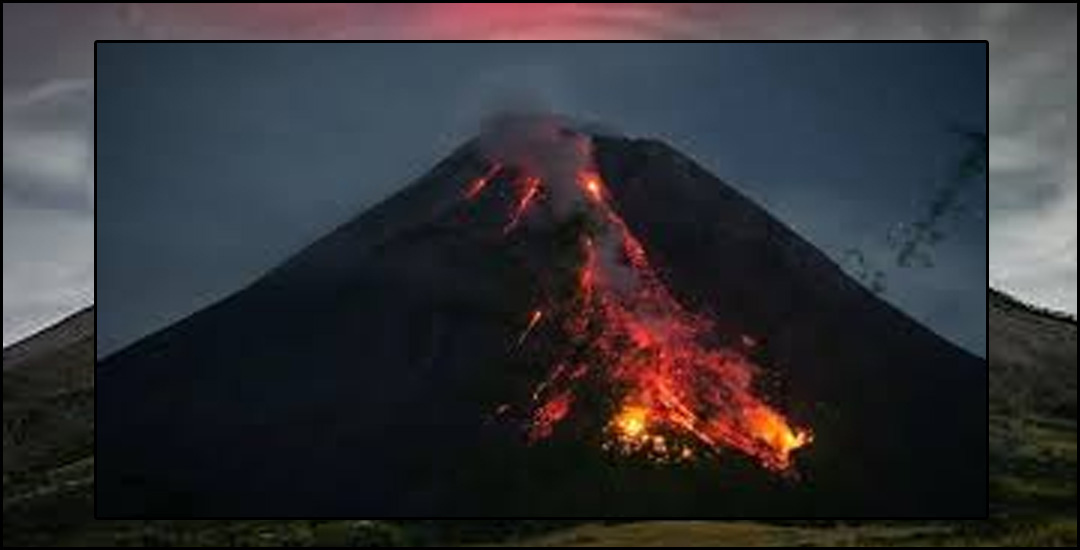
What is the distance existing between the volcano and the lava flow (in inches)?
2.9

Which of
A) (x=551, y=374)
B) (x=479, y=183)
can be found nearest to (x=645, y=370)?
(x=551, y=374)

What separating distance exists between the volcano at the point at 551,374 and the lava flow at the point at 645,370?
0.07m

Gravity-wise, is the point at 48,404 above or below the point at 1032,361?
below

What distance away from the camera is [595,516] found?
4356cm

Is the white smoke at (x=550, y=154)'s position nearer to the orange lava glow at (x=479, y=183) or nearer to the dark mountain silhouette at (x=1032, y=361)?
the orange lava glow at (x=479, y=183)

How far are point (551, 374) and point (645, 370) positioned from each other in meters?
3.48

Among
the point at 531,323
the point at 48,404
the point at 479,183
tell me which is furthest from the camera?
the point at 48,404

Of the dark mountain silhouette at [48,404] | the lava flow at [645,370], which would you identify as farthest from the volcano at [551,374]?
the dark mountain silhouette at [48,404]

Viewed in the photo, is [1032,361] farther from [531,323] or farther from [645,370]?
[531,323]

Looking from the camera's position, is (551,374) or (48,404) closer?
(551,374)

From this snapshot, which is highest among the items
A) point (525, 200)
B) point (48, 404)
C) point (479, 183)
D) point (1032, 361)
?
point (479, 183)

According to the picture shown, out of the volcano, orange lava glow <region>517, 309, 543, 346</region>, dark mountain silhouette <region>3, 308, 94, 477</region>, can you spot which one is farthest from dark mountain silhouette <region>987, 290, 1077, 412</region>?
dark mountain silhouette <region>3, 308, 94, 477</region>

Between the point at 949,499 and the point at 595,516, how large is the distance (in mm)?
9252

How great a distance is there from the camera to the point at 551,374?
46.9m
